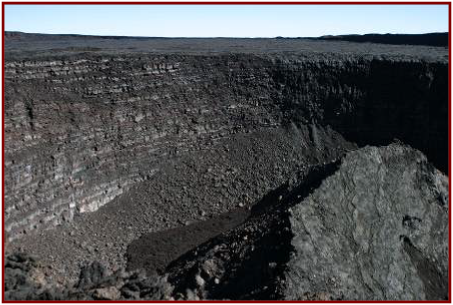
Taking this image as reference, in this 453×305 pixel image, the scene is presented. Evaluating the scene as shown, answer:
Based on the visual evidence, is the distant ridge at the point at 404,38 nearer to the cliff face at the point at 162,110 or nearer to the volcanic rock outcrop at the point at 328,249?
the cliff face at the point at 162,110

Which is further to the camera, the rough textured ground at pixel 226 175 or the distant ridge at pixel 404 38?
the distant ridge at pixel 404 38

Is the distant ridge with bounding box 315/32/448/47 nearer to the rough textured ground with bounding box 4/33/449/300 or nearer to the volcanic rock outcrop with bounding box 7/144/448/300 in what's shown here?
the rough textured ground with bounding box 4/33/449/300

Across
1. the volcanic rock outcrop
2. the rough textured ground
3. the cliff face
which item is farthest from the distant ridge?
the volcanic rock outcrop

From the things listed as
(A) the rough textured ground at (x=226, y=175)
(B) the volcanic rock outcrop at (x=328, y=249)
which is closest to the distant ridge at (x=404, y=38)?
(A) the rough textured ground at (x=226, y=175)

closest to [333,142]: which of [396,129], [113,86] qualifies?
[396,129]

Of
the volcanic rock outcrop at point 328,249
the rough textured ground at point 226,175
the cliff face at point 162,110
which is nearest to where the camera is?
the volcanic rock outcrop at point 328,249

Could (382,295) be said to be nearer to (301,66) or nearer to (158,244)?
(158,244)

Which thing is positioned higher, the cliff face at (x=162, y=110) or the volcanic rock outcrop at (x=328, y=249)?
the cliff face at (x=162, y=110)

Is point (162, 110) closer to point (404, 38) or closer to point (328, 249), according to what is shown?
point (328, 249)
